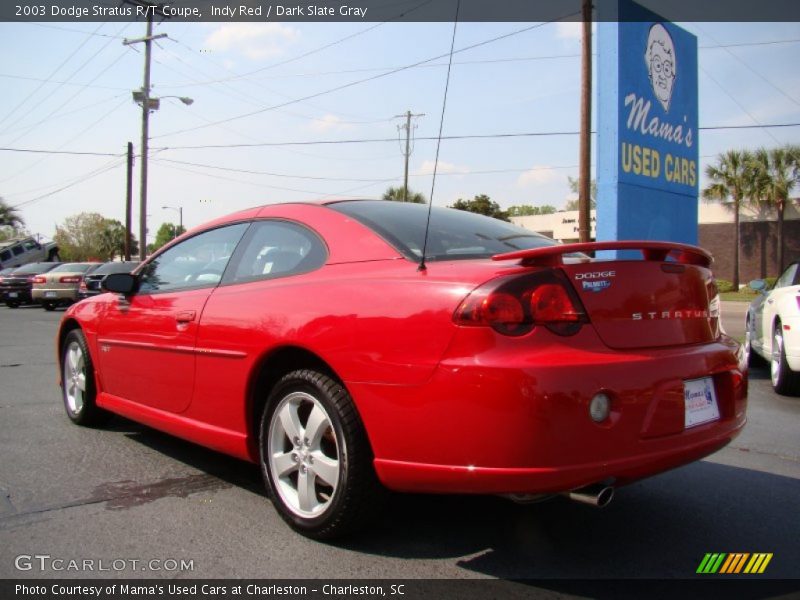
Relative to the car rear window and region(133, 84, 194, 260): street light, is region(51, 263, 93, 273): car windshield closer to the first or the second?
region(133, 84, 194, 260): street light

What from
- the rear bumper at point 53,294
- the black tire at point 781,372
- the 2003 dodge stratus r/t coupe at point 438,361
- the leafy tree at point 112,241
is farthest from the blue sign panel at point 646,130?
the leafy tree at point 112,241

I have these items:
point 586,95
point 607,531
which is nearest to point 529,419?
point 607,531

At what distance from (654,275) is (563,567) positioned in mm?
1218

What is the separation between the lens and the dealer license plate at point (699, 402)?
265 cm

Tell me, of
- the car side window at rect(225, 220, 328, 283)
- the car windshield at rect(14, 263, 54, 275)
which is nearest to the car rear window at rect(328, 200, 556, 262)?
the car side window at rect(225, 220, 328, 283)

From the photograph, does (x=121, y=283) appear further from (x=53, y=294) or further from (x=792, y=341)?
(x=53, y=294)

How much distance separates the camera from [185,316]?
3594 millimetres

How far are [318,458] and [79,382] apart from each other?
2747mm

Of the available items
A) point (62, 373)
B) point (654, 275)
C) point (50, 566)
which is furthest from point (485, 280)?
point (62, 373)

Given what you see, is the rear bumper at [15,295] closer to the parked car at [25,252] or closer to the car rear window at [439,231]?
the parked car at [25,252]

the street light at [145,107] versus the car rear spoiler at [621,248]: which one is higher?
the street light at [145,107]

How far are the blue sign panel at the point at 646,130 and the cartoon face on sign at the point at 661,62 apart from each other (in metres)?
0.02

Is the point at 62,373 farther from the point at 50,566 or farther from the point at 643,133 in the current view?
the point at 643,133

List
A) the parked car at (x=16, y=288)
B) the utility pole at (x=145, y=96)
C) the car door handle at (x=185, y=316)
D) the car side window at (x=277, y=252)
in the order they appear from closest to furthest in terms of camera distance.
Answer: the car side window at (x=277, y=252) → the car door handle at (x=185, y=316) → the parked car at (x=16, y=288) → the utility pole at (x=145, y=96)
